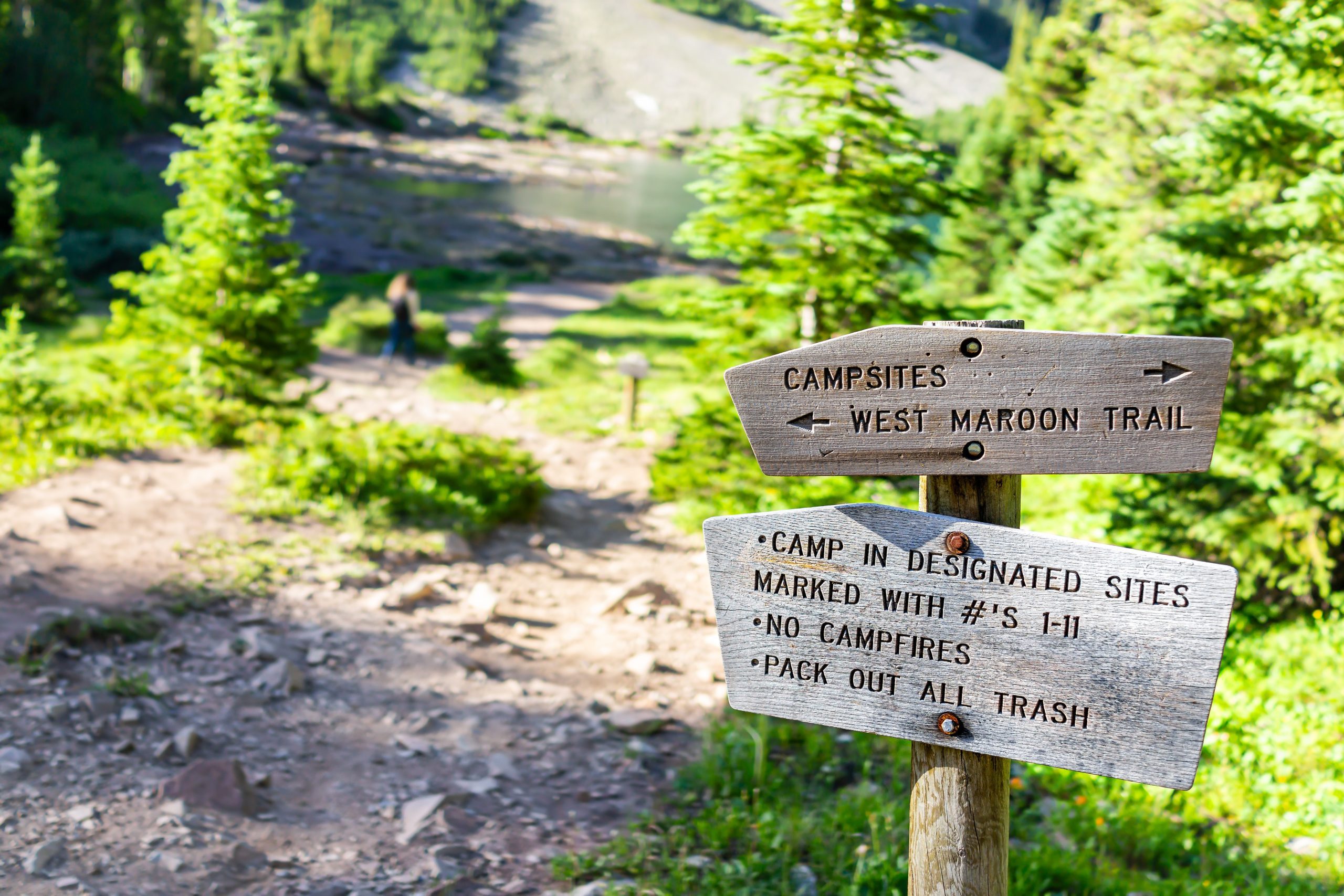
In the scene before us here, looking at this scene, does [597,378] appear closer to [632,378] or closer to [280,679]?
[632,378]

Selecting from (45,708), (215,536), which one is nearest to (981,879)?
(45,708)

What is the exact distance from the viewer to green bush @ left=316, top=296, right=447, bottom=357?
1745cm

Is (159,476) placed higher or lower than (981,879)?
lower

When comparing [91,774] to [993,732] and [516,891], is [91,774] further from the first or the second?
[993,732]

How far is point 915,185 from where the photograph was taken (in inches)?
338

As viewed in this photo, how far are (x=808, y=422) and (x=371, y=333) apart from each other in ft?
55.5

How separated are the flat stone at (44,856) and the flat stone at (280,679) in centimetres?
180

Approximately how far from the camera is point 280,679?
5.73 m

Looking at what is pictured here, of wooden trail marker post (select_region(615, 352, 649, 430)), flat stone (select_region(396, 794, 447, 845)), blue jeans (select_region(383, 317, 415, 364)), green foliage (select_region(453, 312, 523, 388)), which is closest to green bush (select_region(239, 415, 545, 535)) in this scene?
wooden trail marker post (select_region(615, 352, 649, 430))

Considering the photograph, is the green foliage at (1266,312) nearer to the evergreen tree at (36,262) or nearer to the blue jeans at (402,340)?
the blue jeans at (402,340)

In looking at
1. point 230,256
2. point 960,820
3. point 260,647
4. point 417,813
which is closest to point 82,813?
point 417,813

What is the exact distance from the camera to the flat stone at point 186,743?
4816 mm

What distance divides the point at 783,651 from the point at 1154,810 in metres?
3.98

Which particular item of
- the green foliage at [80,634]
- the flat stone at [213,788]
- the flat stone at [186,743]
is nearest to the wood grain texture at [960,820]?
the flat stone at [213,788]
